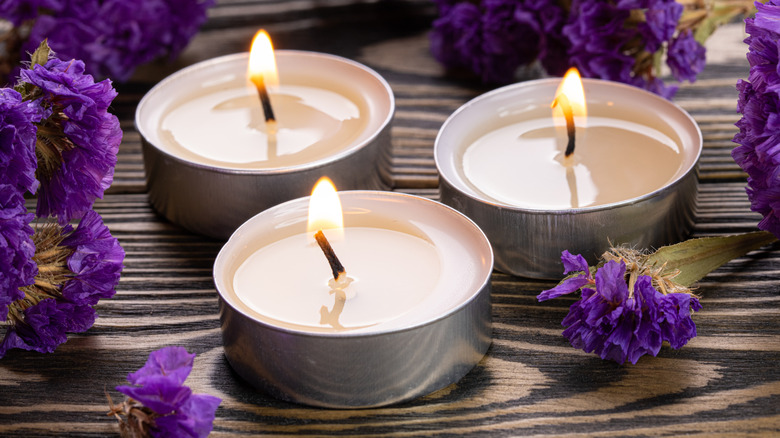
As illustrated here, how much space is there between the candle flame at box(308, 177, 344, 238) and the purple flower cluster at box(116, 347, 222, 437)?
0.20m

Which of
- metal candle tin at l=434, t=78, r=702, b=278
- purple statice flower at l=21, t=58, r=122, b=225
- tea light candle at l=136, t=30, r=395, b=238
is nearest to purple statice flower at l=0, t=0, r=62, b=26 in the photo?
tea light candle at l=136, t=30, r=395, b=238

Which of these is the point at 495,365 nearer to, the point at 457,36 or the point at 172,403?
the point at 172,403

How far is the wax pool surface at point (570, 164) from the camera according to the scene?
89 cm

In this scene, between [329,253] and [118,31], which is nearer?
[329,253]

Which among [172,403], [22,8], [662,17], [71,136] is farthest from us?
[22,8]

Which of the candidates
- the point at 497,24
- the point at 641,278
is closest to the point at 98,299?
the point at 641,278

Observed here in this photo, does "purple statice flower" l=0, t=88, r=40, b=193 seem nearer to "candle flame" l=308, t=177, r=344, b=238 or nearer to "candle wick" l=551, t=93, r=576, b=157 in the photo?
"candle flame" l=308, t=177, r=344, b=238

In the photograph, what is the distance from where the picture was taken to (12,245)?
2.23ft

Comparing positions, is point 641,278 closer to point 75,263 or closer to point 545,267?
point 545,267

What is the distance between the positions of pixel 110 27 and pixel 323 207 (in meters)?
0.50

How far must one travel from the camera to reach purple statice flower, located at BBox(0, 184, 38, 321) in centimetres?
68

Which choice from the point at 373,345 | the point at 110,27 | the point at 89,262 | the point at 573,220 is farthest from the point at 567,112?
the point at 110,27

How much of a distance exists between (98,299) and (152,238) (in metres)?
0.17

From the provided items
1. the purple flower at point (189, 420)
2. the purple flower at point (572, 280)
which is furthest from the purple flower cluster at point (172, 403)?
the purple flower at point (572, 280)
